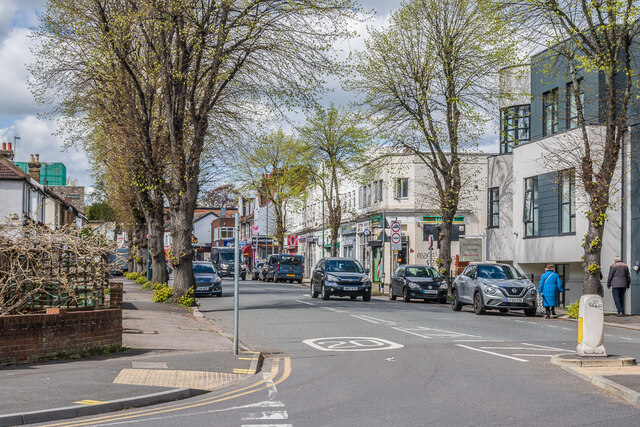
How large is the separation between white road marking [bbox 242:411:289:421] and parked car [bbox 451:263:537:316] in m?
16.6

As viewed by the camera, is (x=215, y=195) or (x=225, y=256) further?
(x=225, y=256)

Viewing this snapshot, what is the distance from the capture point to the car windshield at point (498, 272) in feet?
82.3

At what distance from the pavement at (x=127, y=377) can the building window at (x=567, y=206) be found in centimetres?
1736

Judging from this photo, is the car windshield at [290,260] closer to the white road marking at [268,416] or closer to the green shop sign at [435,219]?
the green shop sign at [435,219]

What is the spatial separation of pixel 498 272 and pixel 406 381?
50.5ft

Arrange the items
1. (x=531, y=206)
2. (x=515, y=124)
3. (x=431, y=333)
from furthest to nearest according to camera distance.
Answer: (x=515, y=124)
(x=531, y=206)
(x=431, y=333)

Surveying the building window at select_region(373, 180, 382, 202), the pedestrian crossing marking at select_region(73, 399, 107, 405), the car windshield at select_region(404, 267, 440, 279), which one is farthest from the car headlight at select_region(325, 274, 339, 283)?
the building window at select_region(373, 180, 382, 202)

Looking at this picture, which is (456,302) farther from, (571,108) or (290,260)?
(290,260)

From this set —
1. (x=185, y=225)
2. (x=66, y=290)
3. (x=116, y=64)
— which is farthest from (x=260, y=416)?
(x=116, y=64)

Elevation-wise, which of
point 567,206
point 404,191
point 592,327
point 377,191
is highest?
point 377,191

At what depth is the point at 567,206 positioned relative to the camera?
98.4 feet

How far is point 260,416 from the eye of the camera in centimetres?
808

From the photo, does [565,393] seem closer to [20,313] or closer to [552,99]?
[20,313]

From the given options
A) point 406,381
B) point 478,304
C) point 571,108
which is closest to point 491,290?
point 478,304
